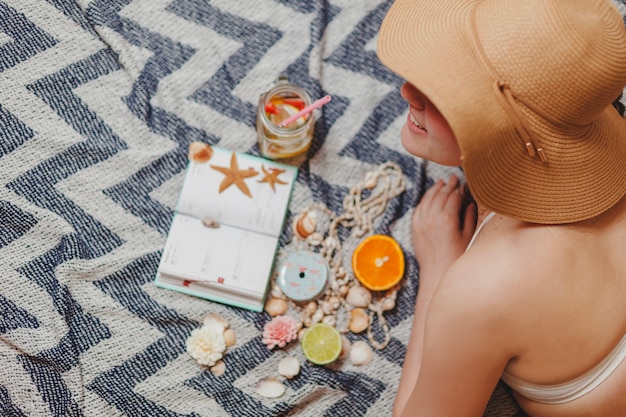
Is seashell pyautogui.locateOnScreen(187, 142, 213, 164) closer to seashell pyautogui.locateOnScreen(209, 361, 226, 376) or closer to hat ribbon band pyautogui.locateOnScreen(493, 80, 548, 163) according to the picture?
seashell pyautogui.locateOnScreen(209, 361, 226, 376)

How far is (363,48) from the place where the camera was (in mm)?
1349

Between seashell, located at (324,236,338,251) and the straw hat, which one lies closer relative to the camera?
the straw hat

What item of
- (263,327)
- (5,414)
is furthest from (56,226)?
(263,327)

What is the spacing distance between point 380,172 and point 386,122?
0.41 feet

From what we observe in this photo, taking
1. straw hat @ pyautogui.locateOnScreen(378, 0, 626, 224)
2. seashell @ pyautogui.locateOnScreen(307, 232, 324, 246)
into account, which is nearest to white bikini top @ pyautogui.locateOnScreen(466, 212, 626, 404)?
straw hat @ pyautogui.locateOnScreen(378, 0, 626, 224)

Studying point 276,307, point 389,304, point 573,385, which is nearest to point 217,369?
point 276,307

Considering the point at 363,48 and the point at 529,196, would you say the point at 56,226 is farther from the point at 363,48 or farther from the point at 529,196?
the point at 529,196

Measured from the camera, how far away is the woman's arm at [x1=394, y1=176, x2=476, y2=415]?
1.19 meters

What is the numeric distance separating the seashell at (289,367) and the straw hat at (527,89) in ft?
2.03

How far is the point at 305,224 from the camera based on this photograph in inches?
49.7

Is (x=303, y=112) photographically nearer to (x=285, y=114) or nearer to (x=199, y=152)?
(x=285, y=114)

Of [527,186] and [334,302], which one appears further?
[334,302]

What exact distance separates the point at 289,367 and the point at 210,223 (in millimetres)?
354

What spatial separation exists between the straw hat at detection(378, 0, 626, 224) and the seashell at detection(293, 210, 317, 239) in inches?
20.8
